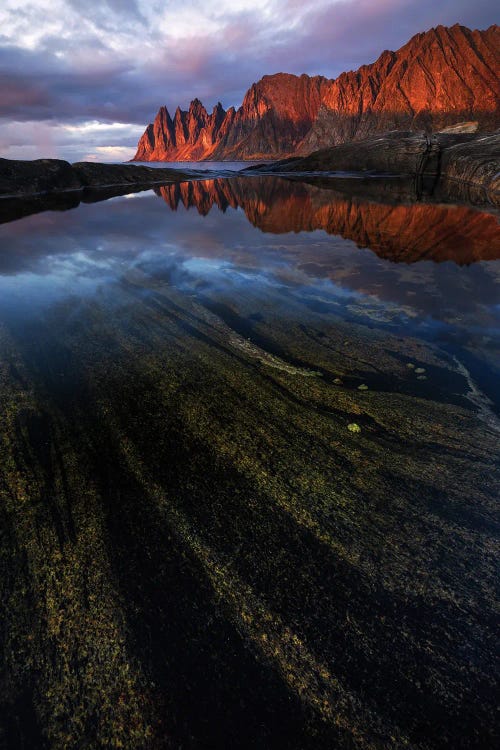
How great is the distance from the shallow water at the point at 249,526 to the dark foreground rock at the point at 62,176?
3119 centimetres

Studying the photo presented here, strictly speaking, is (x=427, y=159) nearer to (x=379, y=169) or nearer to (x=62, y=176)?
(x=379, y=169)

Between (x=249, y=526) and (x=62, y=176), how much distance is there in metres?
40.1

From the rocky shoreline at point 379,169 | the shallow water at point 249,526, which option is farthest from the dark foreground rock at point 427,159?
the shallow water at point 249,526

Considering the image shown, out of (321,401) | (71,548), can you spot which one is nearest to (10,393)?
(71,548)

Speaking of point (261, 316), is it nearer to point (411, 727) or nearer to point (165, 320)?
point (165, 320)

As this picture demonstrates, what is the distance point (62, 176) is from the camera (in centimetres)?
3247

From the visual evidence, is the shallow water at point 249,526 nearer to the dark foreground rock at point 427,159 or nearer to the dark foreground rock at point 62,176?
the dark foreground rock at point 427,159

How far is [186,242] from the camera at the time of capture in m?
10.7

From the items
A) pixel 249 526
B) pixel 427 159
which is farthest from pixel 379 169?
pixel 249 526

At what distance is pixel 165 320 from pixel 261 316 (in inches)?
61.9

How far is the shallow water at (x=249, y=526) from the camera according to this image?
1.54m

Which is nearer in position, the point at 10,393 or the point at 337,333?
the point at 10,393

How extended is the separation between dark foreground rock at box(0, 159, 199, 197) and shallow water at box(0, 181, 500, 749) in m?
31.2

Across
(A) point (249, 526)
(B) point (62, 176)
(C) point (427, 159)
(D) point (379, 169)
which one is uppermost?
(B) point (62, 176)
